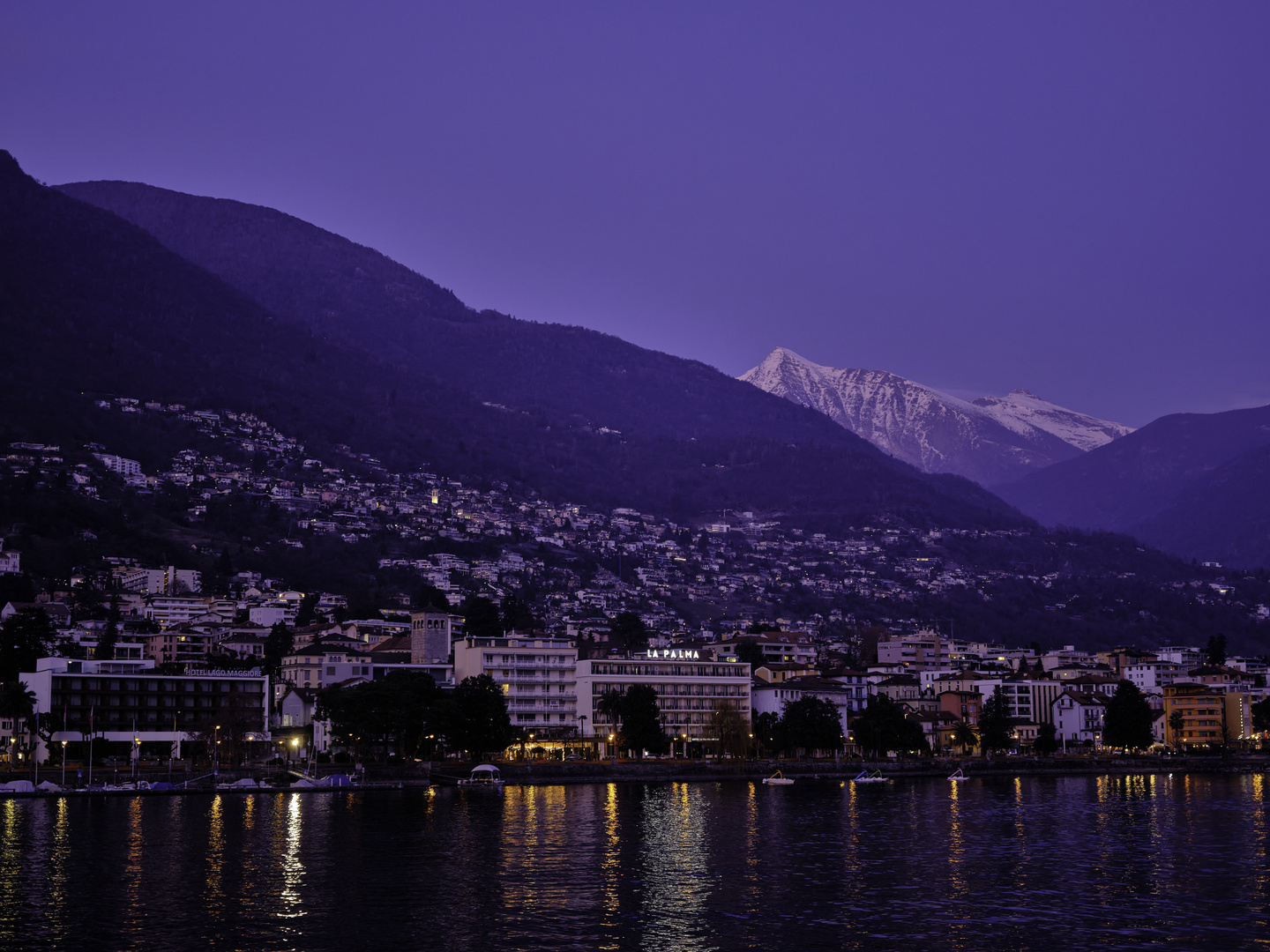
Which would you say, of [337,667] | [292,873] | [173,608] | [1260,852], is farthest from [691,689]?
[292,873]

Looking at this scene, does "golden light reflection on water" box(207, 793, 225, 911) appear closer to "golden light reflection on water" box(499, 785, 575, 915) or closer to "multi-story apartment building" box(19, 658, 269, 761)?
"golden light reflection on water" box(499, 785, 575, 915)

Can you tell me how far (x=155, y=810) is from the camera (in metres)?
88.9

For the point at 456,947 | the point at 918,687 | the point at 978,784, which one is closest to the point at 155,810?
the point at 456,947

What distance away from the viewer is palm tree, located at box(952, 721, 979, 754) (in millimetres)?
158750

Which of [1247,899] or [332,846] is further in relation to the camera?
[332,846]

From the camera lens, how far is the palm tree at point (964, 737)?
159 m

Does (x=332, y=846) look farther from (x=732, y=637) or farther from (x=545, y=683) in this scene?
(x=732, y=637)

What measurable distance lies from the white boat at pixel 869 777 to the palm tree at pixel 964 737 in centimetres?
2819

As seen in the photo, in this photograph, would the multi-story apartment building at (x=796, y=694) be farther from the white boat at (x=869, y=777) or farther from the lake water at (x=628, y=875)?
the lake water at (x=628, y=875)

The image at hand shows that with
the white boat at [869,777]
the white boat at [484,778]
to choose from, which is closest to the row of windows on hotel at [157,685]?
the white boat at [484,778]

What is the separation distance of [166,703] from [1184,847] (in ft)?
285

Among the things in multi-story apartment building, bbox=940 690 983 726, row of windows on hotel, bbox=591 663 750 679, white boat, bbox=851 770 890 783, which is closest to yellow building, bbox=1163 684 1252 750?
multi-story apartment building, bbox=940 690 983 726

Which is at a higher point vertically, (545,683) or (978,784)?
(545,683)

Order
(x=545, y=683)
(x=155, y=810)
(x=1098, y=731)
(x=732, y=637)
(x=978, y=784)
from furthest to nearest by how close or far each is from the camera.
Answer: (x=732, y=637) < (x=1098, y=731) < (x=545, y=683) < (x=978, y=784) < (x=155, y=810)
